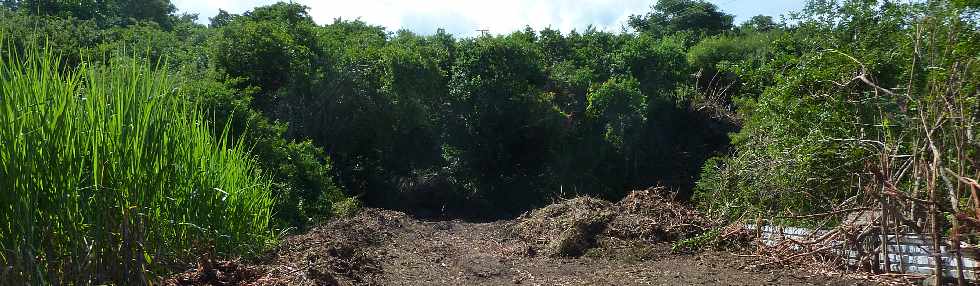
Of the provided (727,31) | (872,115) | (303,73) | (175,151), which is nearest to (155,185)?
(175,151)

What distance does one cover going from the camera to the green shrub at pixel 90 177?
4363 millimetres

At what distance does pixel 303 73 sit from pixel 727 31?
19.3 meters

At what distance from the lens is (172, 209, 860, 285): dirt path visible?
6.88m

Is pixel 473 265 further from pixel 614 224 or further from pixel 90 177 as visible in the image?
pixel 90 177

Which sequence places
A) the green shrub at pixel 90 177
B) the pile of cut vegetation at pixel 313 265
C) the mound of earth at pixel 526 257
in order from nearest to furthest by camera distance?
the green shrub at pixel 90 177, the pile of cut vegetation at pixel 313 265, the mound of earth at pixel 526 257

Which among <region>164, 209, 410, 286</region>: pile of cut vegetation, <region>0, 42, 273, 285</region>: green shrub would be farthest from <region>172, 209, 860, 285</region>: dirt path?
<region>0, 42, 273, 285</region>: green shrub

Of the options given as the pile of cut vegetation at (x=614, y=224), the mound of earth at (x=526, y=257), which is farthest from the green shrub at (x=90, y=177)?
the pile of cut vegetation at (x=614, y=224)

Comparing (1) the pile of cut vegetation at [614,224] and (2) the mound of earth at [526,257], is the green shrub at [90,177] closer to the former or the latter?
(2) the mound of earth at [526,257]

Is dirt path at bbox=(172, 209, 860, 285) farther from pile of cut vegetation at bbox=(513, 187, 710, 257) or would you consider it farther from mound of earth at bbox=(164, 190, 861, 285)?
pile of cut vegetation at bbox=(513, 187, 710, 257)

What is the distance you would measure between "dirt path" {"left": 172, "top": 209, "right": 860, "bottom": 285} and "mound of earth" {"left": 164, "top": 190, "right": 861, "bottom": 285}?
0.04 ft

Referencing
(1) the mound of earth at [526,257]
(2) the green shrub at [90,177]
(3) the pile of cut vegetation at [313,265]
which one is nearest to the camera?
(2) the green shrub at [90,177]

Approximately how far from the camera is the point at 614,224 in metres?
10.8

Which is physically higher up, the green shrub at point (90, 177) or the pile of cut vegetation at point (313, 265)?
the green shrub at point (90, 177)

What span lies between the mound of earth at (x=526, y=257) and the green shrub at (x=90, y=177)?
52 cm
